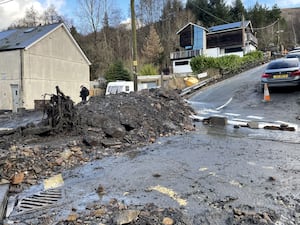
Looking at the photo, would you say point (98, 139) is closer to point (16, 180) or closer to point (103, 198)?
point (16, 180)

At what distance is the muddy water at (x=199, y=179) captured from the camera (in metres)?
4.74

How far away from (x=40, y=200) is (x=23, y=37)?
28830mm

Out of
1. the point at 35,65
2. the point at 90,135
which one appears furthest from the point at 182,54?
the point at 90,135

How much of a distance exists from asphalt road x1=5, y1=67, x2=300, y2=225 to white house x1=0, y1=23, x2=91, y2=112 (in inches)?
850

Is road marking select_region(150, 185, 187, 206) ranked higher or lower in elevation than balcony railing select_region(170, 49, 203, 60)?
lower

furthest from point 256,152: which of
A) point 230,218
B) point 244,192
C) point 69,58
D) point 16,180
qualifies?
point 69,58

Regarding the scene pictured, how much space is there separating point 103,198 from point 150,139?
15.5 ft

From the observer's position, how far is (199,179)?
5.95m

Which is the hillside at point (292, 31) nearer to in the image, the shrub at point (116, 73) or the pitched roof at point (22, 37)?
the shrub at point (116, 73)

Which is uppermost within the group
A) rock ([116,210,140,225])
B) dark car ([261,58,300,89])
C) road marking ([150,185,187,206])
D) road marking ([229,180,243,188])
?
dark car ([261,58,300,89])

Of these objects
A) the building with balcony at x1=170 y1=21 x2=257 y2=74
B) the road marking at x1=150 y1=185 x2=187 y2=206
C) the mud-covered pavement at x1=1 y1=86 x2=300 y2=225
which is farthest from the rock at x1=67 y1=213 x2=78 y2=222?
the building with balcony at x1=170 y1=21 x2=257 y2=74

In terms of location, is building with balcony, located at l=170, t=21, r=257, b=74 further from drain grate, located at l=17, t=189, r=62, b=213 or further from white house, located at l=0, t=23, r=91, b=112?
drain grate, located at l=17, t=189, r=62, b=213

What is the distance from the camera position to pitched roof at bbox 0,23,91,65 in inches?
1133

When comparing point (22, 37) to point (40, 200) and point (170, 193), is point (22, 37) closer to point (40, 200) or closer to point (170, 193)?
point (40, 200)
